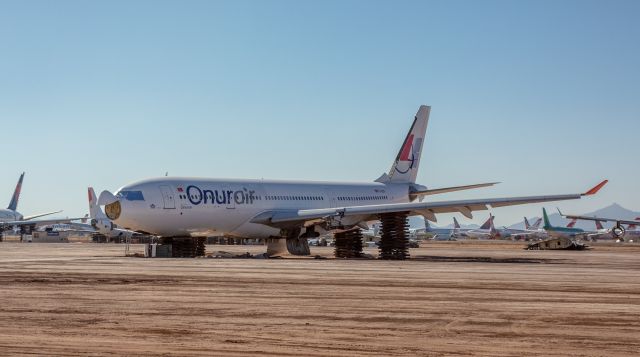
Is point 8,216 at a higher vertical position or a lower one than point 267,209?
higher

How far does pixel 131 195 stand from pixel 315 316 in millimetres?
30972

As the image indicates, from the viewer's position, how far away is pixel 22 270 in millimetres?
29203

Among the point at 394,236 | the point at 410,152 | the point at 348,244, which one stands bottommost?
the point at 348,244

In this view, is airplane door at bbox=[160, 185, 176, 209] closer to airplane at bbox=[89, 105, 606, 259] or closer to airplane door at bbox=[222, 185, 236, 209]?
airplane at bbox=[89, 105, 606, 259]

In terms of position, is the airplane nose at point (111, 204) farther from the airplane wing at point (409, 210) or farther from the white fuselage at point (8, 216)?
the white fuselage at point (8, 216)

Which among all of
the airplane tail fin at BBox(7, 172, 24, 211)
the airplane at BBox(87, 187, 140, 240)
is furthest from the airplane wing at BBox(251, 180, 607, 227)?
the airplane tail fin at BBox(7, 172, 24, 211)

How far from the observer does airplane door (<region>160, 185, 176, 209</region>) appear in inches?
1795

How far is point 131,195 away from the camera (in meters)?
44.7

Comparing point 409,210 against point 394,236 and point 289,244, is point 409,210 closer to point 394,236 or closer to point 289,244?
point 394,236

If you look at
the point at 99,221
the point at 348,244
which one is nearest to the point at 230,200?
the point at 348,244

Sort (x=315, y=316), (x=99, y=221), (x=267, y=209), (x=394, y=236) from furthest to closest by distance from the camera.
→ (x=99, y=221) < (x=267, y=209) < (x=394, y=236) < (x=315, y=316)

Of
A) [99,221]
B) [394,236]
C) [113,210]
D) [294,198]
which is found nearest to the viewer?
[113,210]

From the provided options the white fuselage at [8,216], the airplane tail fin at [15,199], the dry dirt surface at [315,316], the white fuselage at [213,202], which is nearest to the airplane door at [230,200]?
the white fuselage at [213,202]

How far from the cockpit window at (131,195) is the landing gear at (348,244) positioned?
1252 centimetres
